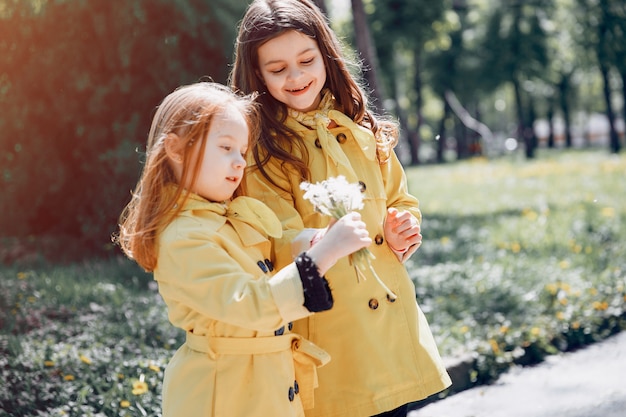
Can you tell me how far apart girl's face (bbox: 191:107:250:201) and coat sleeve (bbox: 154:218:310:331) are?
0.17 m

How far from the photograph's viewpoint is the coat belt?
6.89 ft

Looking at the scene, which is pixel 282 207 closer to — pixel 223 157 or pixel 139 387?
pixel 223 157

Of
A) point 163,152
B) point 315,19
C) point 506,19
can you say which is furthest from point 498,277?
point 506,19

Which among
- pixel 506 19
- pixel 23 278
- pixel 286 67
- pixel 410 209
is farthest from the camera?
pixel 506 19

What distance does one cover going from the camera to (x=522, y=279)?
6.20m

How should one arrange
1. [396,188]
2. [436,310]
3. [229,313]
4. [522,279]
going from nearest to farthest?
[229,313], [396,188], [436,310], [522,279]

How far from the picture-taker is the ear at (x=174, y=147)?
7.04 feet

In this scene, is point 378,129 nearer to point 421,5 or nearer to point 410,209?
point 410,209

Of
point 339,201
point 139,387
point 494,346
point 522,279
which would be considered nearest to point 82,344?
point 139,387

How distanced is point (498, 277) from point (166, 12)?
403 cm

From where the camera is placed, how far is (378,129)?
2.73m

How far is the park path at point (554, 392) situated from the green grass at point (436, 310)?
0.14m

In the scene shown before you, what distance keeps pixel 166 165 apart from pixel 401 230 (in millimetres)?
799

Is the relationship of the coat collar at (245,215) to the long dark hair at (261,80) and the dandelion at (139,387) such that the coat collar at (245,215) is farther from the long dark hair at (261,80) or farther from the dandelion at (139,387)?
the dandelion at (139,387)
